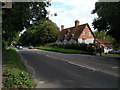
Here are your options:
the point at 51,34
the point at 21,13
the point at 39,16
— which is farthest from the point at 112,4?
the point at 51,34

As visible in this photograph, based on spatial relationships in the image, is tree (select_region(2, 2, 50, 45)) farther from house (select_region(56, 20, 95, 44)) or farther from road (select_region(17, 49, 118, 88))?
house (select_region(56, 20, 95, 44))

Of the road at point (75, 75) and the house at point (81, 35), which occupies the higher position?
the house at point (81, 35)

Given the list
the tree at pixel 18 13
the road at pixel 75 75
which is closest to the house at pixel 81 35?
the tree at pixel 18 13

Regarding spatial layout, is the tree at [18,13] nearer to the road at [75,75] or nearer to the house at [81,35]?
the road at [75,75]

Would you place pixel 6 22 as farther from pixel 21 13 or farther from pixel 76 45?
pixel 76 45

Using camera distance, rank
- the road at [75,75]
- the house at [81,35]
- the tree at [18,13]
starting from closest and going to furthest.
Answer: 1. the road at [75,75]
2. the tree at [18,13]
3. the house at [81,35]

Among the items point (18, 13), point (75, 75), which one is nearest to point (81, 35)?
point (18, 13)

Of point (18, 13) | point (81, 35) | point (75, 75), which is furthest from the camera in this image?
point (81, 35)

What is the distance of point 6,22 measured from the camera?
733 inches

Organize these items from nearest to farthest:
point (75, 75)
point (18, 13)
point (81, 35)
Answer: point (75, 75) → point (18, 13) → point (81, 35)

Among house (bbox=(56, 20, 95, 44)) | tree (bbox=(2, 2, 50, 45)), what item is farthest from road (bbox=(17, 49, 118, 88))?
house (bbox=(56, 20, 95, 44))

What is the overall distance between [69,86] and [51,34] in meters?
81.2

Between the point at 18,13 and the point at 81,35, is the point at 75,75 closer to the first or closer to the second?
the point at 18,13

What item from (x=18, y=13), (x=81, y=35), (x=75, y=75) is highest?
(x=18, y=13)
